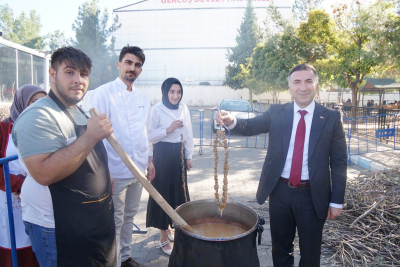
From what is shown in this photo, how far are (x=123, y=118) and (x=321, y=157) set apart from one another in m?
1.96

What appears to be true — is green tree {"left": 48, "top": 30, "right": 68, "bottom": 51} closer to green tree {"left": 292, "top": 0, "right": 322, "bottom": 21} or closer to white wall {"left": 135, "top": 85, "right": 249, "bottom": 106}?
white wall {"left": 135, "top": 85, "right": 249, "bottom": 106}

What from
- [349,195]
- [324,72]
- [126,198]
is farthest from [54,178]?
[324,72]

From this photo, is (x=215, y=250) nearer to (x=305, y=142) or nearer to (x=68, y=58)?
(x=305, y=142)

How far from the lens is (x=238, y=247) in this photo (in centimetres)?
192

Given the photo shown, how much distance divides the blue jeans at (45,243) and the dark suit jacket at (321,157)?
169 centimetres

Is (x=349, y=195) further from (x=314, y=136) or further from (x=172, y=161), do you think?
(x=172, y=161)

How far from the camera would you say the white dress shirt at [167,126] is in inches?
145

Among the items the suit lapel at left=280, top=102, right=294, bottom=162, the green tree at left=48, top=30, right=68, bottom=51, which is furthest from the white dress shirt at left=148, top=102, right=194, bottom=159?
the green tree at left=48, top=30, right=68, bottom=51

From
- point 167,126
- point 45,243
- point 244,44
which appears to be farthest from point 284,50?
point 244,44

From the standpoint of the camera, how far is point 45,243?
1795 mm

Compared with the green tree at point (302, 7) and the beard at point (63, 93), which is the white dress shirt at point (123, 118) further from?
the green tree at point (302, 7)

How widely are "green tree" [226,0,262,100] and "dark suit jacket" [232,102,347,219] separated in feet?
118

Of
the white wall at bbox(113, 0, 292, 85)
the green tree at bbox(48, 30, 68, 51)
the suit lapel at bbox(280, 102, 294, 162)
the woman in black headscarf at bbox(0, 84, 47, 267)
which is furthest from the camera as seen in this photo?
the green tree at bbox(48, 30, 68, 51)

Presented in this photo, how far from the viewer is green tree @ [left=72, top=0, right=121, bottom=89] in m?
36.8
